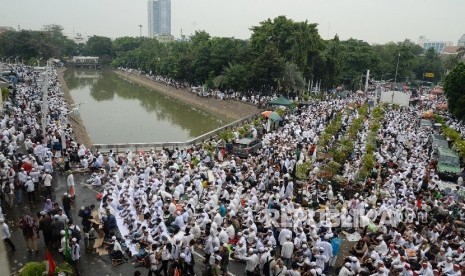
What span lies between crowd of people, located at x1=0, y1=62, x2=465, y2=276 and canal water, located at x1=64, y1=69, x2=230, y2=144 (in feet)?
34.2

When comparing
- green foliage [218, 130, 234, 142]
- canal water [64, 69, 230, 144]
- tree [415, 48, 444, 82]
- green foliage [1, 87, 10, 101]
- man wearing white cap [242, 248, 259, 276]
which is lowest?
canal water [64, 69, 230, 144]

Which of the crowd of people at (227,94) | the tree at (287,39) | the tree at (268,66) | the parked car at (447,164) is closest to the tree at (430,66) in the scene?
the tree at (287,39)

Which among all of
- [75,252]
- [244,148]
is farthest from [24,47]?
[75,252]

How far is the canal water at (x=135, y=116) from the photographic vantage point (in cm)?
2945

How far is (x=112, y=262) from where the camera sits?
945 cm

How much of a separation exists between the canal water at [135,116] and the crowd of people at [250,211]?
10.4m

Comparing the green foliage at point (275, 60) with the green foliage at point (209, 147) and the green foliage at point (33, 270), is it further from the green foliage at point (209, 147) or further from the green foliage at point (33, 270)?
the green foliage at point (33, 270)

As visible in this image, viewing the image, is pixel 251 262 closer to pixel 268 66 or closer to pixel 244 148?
pixel 244 148

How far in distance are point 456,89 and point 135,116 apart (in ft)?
91.1

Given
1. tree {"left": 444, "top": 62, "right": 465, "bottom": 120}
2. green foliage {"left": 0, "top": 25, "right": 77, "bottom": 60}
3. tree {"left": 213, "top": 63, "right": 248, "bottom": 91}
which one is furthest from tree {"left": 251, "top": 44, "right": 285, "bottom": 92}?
green foliage {"left": 0, "top": 25, "right": 77, "bottom": 60}

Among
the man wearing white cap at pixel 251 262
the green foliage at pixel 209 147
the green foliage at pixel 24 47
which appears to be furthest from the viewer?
the green foliage at pixel 24 47

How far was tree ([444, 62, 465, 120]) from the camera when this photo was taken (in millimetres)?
27334

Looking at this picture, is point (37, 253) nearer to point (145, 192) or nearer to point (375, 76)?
point (145, 192)

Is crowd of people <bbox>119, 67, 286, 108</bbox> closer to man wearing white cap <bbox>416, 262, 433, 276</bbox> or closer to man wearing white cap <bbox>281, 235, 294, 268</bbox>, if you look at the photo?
man wearing white cap <bbox>281, 235, 294, 268</bbox>
